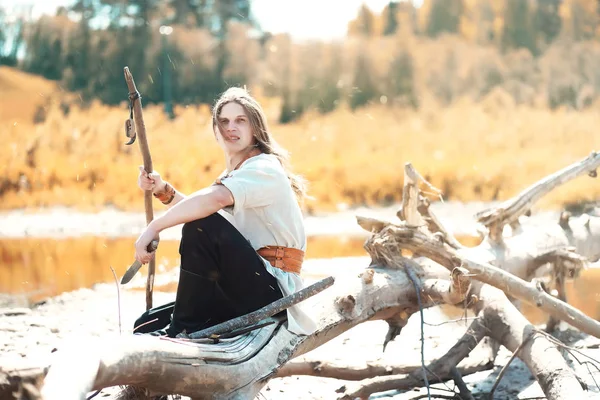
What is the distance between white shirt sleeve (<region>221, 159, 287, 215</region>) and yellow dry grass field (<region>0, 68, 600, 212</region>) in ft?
29.9

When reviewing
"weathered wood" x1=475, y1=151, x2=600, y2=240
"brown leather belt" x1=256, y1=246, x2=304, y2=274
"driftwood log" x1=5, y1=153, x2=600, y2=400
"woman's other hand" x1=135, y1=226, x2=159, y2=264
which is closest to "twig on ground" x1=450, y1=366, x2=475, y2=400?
"driftwood log" x1=5, y1=153, x2=600, y2=400

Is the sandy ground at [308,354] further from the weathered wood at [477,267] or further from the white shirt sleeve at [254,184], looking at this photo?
the white shirt sleeve at [254,184]

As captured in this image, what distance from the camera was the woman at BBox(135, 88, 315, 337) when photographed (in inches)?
127

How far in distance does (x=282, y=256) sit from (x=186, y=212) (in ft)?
1.63

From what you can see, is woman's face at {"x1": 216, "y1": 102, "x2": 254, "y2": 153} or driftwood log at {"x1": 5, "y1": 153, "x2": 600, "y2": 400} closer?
driftwood log at {"x1": 5, "y1": 153, "x2": 600, "y2": 400}

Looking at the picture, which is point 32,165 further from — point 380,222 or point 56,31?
point 380,222

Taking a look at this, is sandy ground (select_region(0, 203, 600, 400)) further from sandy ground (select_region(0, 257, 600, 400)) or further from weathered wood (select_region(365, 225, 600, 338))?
weathered wood (select_region(365, 225, 600, 338))

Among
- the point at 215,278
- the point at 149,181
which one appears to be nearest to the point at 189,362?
the point at 215,278

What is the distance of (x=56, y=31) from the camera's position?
14766 millimetres

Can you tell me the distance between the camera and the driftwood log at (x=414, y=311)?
301 centimetres

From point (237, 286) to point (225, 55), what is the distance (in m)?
12.0

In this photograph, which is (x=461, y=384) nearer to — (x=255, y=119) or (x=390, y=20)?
(x=255, y=119)

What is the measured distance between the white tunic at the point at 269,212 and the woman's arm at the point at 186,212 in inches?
2.3

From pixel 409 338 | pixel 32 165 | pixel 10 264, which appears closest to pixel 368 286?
pixel 409 338
